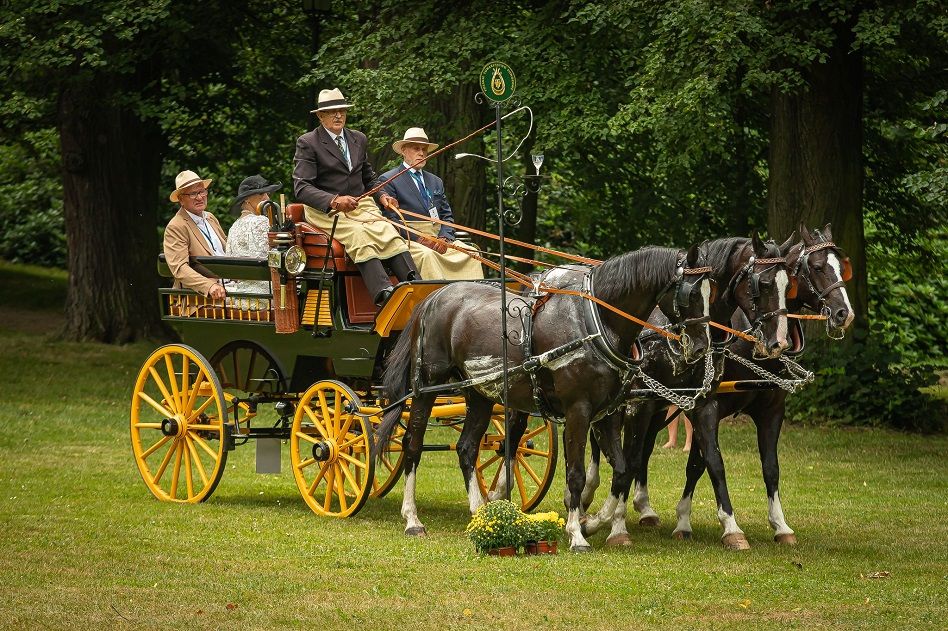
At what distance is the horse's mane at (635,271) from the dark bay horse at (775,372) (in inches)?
29.8

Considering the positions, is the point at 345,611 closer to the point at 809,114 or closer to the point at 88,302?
the point at 809,114

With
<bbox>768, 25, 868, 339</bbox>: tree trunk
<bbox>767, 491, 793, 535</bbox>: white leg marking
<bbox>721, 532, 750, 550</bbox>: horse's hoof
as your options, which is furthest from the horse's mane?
<bbox>768, 25, 868, 339</bbox>: tree trunk

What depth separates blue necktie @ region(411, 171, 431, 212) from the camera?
11406 mm

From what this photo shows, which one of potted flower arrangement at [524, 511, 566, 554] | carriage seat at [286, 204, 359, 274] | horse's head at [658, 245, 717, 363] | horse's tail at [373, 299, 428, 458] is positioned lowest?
potted flower arrangement at [524, 511, 566, 554]

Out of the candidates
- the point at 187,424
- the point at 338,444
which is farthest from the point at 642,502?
the point at 187,424

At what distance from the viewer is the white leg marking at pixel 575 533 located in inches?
Answer: 351

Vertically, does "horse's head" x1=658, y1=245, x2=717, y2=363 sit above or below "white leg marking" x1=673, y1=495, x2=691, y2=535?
above

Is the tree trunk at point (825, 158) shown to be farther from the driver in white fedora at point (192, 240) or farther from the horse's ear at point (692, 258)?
the horse's ear at point (692, 258)

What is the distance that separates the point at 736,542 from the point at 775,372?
48.3 inches

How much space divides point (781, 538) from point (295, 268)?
3.80 m

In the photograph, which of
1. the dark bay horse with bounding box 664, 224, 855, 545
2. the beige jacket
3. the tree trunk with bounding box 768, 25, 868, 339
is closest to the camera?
the dark bay horse with bounding box 664, 224, 855, 545

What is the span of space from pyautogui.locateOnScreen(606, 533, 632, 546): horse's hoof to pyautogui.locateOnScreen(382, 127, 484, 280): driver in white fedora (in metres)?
2.38

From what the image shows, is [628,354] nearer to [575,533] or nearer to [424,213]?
[575,533]

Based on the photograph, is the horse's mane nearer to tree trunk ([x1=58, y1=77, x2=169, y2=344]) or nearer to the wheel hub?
the wheel hub
